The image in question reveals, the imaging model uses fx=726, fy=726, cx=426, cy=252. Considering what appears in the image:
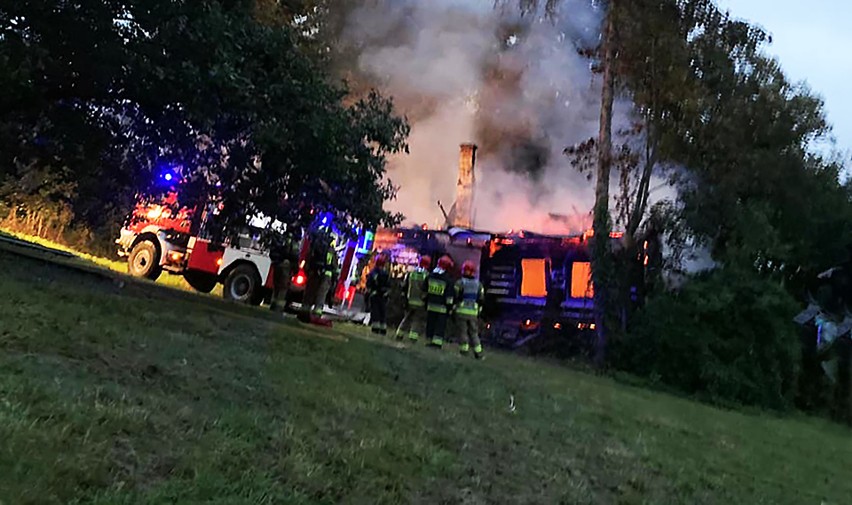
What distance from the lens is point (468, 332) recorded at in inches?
480

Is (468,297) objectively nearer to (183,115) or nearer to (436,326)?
(436,326)

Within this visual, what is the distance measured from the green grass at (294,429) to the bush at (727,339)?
A: 6.66 m

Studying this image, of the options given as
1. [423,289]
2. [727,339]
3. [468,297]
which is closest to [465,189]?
[727,339]

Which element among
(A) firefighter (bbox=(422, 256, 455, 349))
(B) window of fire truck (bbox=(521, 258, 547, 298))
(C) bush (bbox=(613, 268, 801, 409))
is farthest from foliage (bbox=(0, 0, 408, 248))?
(B) window of fire truck (bbox=(521, 258, 547, 298))

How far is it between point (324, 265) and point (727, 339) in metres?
10.0

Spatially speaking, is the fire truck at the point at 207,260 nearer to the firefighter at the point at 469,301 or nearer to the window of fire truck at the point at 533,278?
the firefighter at the point at 469,301

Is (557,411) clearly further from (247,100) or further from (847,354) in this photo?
(847,354)

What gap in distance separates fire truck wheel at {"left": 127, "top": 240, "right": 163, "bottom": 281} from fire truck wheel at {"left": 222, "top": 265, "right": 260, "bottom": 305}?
62.6 inches

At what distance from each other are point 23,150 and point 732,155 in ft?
51.0

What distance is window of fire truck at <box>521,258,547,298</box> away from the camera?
21188mm

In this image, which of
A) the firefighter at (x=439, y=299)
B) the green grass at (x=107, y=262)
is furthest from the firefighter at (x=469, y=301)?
the green grass at (x=107, y=262)

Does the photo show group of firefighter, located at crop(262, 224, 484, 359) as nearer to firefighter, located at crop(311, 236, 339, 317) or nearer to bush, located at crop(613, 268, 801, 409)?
firefighter, located at crop(311, 236, 339, 317)

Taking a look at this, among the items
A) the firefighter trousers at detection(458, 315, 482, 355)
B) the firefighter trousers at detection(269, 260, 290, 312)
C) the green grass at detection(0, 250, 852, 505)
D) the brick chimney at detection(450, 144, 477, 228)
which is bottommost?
the green grass at detection(0, 250, 852, 505)

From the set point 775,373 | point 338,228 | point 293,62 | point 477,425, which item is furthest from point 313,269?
point 775,373
